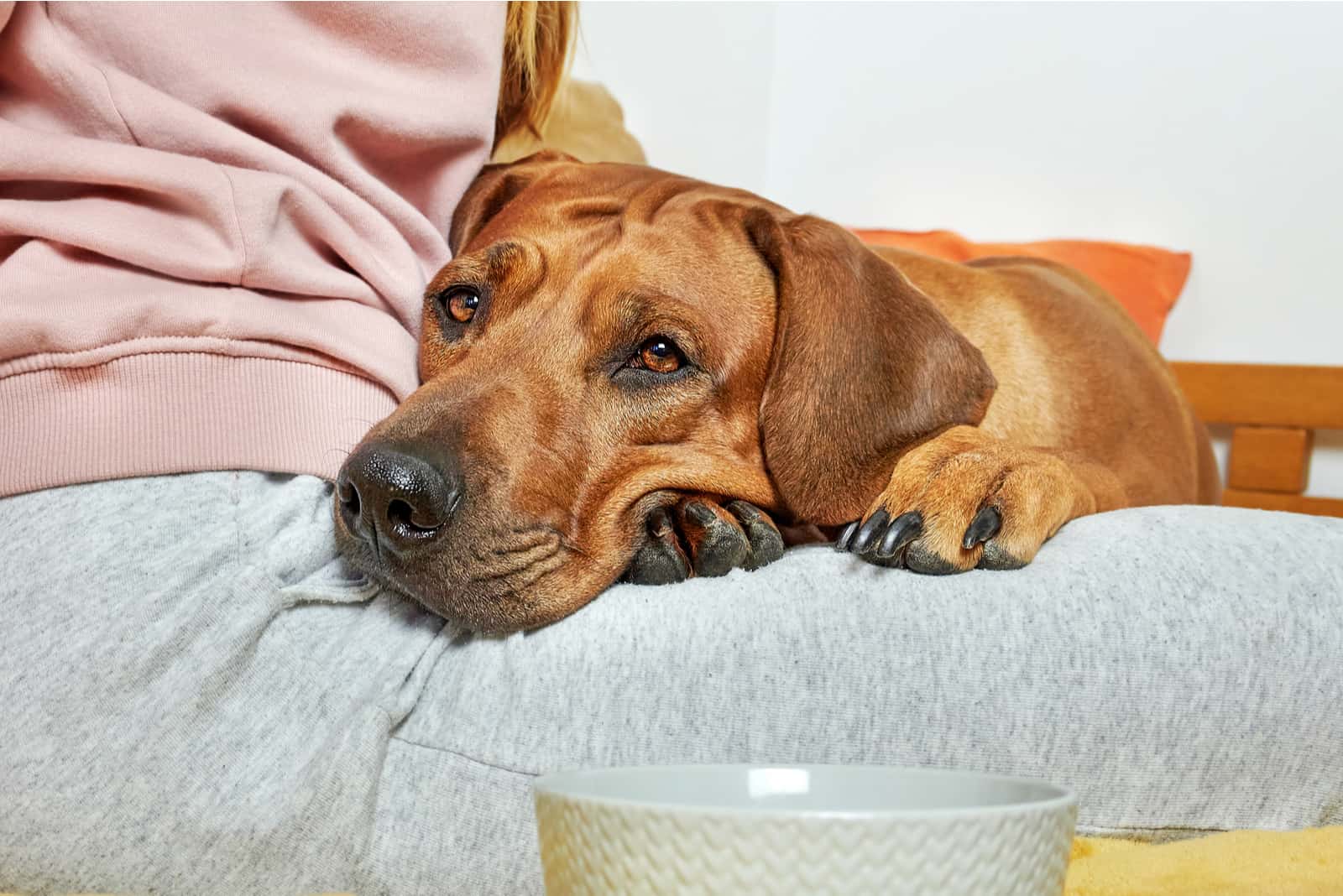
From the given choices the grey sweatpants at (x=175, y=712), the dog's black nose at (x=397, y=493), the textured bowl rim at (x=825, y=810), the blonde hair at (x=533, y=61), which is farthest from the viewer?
the blonde hair at (x=533, y=61)

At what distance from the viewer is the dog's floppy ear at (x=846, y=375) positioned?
1.50 meters

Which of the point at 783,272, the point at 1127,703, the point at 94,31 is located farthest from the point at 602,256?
the point at 1127,703

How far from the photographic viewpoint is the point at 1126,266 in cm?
378

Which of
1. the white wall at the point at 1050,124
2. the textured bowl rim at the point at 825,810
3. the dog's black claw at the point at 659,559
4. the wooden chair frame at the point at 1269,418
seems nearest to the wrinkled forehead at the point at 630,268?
the dog's black claw at the point at 659,559

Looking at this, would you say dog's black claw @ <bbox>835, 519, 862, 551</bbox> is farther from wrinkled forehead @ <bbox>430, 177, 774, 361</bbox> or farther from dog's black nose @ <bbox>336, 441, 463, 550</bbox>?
dog's black nose @ <bbox>336, 441, 463, 550</bbox>

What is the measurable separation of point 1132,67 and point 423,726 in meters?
3.76

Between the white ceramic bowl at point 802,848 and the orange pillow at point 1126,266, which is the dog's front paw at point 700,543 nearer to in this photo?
the white ceramic bowl at point 802,848

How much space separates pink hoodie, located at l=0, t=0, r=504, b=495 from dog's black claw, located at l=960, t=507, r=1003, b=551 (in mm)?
718

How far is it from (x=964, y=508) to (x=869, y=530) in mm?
113

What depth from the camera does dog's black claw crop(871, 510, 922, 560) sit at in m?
1.26

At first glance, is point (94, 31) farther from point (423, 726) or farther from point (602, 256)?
point (423, 726)

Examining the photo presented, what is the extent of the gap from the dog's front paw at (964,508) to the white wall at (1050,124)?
8.90ft

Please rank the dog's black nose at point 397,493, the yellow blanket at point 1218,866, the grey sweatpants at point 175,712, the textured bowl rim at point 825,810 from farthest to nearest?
1. the dog's black nose at point 397,493
2. the grey sweatpants at point 175,712
3. the yellow blanket at point 1218,866
4. the textured bowl rim at point 825,810

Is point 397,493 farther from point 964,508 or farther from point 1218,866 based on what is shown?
point 1218,866
